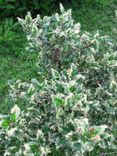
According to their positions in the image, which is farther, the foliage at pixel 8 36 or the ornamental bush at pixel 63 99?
the foliage at pixel 8 36

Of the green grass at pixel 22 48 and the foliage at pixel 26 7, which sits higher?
the foliage at pixel 26 7

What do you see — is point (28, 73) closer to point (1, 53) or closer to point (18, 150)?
point (1, 53)

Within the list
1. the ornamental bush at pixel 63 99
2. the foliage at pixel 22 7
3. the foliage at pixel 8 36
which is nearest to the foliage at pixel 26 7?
the foliage at pixel 22 7

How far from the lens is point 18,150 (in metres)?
4.20

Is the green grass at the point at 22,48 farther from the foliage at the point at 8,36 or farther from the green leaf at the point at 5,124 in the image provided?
the green leaf at the point at 5,124

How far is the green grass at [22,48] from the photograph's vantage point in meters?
6.25

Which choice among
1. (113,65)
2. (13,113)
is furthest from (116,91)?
(13,113)

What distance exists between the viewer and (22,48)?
6770mm

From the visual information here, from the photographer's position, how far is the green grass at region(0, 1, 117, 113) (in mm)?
6254

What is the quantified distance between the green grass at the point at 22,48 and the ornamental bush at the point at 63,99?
1.06m

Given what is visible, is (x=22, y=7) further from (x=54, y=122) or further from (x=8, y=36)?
(x=54, y=122)

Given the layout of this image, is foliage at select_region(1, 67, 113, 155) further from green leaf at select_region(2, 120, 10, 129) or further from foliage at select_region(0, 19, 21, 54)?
foliage at select_region(0, 19, 21, 54)

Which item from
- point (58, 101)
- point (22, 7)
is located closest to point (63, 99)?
point (58, 101)

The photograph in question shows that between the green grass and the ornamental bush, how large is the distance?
1055mm
